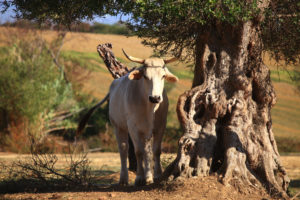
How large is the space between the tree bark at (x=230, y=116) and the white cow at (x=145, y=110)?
59 centimetres

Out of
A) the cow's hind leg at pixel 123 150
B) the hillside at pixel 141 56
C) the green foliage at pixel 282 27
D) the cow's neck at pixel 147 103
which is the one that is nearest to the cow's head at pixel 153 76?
the cow's neck at pixel 147 103

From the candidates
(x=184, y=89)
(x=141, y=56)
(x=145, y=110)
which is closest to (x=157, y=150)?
(x=145, y=110)

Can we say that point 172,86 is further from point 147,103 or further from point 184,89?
point 147,103

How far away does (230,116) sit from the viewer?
8.22 m

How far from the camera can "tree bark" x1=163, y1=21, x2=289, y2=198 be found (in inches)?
307

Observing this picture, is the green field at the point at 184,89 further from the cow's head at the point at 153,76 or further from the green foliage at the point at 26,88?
the cow's head at the point at 153,76

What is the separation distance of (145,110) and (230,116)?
1.58m

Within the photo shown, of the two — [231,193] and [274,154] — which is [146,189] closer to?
[231,193]

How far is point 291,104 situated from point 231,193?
42945 millimetres

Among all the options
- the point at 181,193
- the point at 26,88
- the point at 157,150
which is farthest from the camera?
the point at 26,88

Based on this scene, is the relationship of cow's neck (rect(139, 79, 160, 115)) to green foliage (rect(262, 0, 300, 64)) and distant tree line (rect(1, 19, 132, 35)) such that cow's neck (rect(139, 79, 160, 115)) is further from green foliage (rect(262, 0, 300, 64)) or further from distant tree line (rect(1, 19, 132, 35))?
green foliage (rect(262, 0, 300, 64))

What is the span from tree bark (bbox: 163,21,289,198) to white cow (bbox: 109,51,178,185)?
1.94ft

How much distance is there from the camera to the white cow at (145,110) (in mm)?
8039

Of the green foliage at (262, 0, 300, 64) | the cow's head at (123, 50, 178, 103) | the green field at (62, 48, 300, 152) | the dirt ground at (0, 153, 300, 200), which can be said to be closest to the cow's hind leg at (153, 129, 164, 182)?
the dirt ground at (0, 153, 300, 200)
